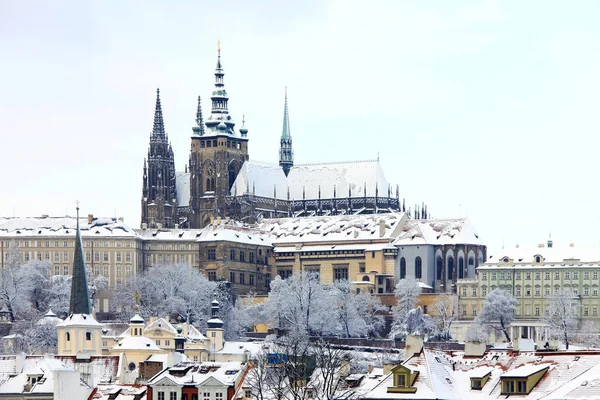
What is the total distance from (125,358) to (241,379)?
3886cm

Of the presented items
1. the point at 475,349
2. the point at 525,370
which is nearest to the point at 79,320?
the point at 475,349

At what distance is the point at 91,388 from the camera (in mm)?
103188

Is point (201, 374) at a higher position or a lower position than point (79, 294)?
lower

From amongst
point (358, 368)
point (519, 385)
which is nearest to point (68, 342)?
point (358, 368)

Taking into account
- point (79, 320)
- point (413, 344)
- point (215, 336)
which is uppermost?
point (413, 344)

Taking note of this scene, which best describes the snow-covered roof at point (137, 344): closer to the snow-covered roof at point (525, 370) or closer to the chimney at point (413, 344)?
the chimney at point (413, 344)

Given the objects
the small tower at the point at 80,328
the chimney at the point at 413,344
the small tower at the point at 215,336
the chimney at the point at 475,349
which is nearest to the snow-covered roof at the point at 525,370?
the chimney at the point at 413,344

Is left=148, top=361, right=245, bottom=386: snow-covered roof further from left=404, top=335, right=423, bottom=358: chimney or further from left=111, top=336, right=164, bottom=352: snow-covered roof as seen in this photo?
left=111, top=336, right=164, bottom=352: snow-covered roof

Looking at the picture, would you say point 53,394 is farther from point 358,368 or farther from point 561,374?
point 358,368

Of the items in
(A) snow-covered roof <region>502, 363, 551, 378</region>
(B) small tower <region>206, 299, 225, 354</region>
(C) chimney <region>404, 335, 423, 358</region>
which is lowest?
(B) small tower <region>206, 299, 225, 354</region>

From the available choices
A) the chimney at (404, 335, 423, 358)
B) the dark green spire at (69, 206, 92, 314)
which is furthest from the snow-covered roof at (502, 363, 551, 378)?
the dark green spire at (69, 206, 92, 314)

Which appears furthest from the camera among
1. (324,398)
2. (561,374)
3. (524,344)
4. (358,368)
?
(358,368)

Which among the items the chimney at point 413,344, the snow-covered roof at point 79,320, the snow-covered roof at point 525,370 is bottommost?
the snow-covered roof at point 79,320

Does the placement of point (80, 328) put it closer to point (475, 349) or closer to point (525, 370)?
point (475, 349)
